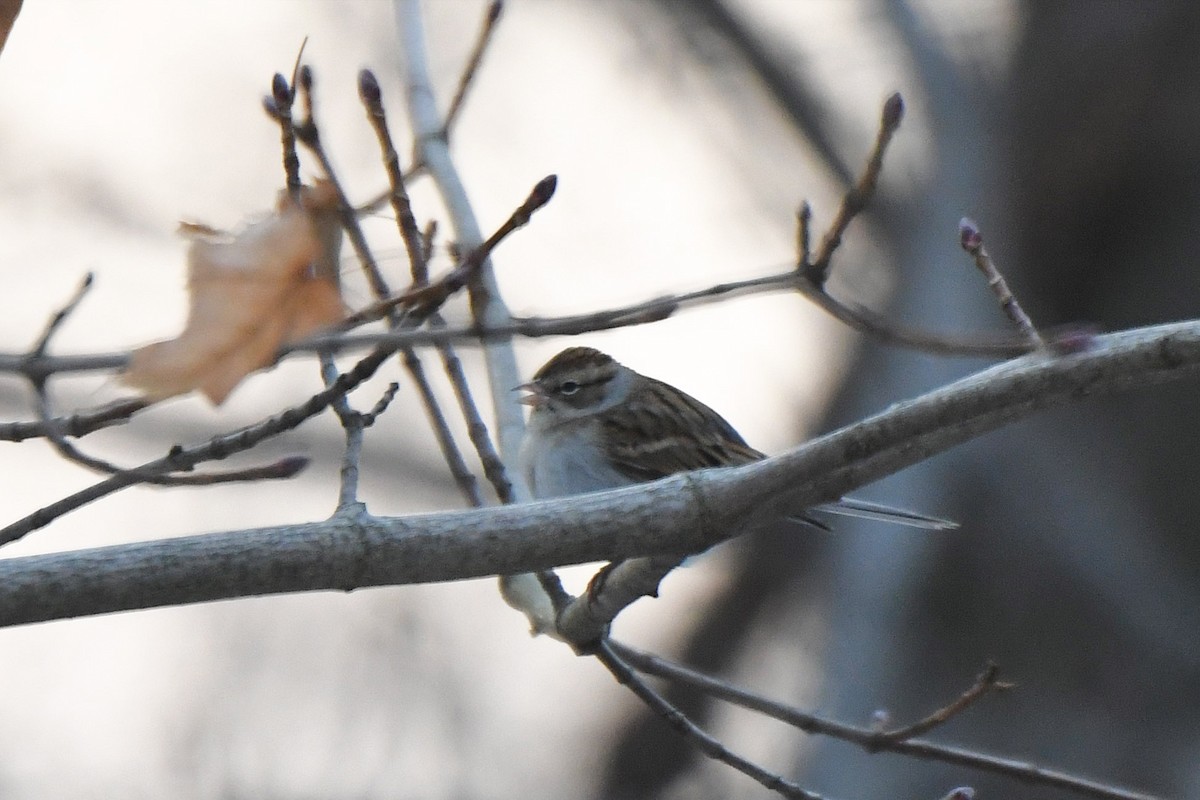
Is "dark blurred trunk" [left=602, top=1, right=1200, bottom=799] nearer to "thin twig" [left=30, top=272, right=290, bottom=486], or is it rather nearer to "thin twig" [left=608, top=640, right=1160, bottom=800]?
"thin twig" [left=608, top=640, right=1160, bottom=800]

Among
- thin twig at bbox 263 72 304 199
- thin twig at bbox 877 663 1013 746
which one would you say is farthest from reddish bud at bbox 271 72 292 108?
thin twig at bbox 877 663 1013 746

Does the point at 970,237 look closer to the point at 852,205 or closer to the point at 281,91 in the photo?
the point at 852,205

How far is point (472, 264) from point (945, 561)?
6.10 meters

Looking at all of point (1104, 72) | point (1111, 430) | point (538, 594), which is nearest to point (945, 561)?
point (1111, 430)

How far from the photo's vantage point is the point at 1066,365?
2.05 m

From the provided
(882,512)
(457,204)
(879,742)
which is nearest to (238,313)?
(879,742)

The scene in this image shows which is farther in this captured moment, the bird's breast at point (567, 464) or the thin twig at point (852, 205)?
the bird's breast at point (567, 464)

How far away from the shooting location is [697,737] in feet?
9.32

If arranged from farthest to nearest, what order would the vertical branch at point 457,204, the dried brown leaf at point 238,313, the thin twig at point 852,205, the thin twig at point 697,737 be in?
the vertical branch at point 457,204, the thin twig at point 697,737, the thin twig at point 852,205, the dried brown leaf at point 238,313

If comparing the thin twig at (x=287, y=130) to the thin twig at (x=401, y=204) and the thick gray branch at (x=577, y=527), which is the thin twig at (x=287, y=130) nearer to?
the thin twig at (x=401, y=204)

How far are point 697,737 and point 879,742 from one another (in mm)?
357

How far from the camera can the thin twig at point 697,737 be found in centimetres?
277

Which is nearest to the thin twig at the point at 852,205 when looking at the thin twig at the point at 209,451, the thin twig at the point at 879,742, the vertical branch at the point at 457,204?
the thin twig at the point at 209,451

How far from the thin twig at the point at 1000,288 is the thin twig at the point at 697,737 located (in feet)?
3.34
